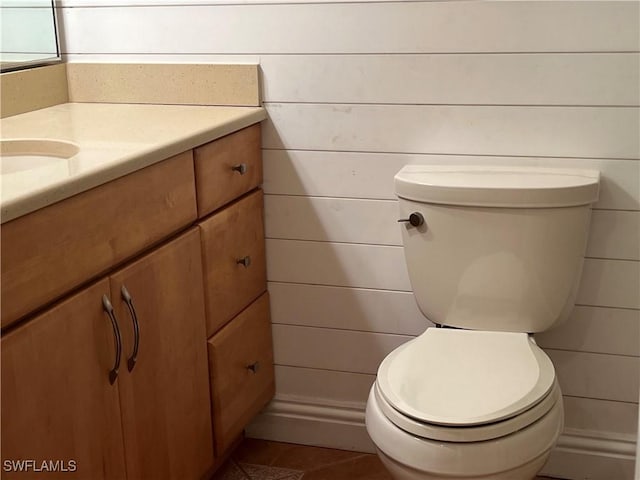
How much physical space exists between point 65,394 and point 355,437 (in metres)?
1.09

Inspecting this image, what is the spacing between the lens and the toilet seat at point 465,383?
1.48 metres

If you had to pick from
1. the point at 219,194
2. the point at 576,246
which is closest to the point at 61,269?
the point at 219,194

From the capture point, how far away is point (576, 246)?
5.91 ft

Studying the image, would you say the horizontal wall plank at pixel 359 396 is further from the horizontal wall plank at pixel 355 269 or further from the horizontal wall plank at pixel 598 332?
the horizontal wall plank at pixel 355 269

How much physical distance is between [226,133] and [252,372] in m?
0.64

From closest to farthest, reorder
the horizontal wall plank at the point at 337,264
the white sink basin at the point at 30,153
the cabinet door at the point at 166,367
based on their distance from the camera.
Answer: the cabinet door at the point at 166,367 → the white sink basin at the point at 30,153 → the horizontal wall plank at the point at 337,264

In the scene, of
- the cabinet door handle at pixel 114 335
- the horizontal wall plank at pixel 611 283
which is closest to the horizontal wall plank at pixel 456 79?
the horizontal wall plank at pixel 611 283

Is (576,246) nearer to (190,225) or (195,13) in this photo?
(190,225)

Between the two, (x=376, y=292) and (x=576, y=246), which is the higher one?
(x=576, y=246)

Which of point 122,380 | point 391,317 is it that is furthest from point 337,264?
point 122,380

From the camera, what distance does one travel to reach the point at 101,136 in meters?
1.67

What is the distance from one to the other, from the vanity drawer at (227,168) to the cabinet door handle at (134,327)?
0.34 metres

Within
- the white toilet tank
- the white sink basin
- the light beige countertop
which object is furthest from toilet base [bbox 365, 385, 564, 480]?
the white sink basin

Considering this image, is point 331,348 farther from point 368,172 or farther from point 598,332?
point 598,332
